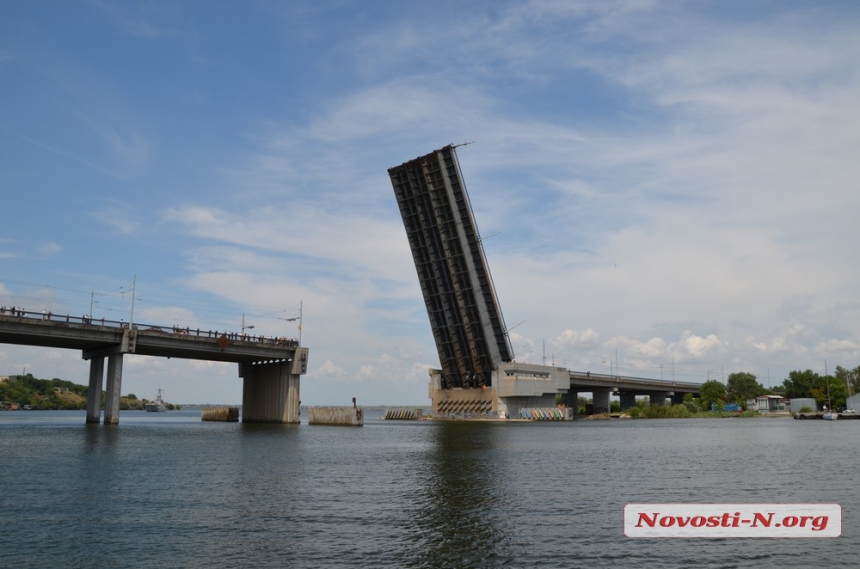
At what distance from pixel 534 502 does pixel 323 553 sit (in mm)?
8661

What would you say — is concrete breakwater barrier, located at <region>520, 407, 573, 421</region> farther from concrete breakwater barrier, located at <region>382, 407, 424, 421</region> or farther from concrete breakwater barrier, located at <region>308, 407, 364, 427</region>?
concrete breakwater barrier, located at <region>308, 407, 364, 427</region>

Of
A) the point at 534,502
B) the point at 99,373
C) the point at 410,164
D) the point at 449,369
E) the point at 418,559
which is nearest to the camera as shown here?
the point at 418,559

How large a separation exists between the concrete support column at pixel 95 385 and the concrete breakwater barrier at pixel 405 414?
4892 centimetres

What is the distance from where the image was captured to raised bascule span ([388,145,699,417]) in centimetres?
6962

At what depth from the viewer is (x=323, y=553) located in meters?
15.2

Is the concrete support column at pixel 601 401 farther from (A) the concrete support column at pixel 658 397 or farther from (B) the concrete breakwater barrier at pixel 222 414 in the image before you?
(B) the concrete breakwater barrier at pixel 222 414

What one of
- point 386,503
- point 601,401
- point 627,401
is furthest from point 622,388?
point 386,503

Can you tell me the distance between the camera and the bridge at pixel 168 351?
56.1m

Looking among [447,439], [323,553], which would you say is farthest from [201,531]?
[447,439]

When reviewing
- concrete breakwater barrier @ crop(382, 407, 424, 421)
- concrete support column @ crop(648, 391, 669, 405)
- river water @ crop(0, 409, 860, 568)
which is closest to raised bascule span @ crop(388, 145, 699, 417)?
concrete breakwater barrier @ crop(382, 407, 424, 421)

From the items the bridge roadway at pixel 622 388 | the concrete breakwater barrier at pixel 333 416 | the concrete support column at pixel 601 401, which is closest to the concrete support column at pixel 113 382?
the concrete breakwater barrier at pixel 333 416

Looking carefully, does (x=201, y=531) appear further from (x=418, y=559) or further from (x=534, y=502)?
(x=534, y=502)

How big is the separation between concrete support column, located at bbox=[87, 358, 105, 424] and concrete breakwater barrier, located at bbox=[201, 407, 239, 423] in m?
23.3

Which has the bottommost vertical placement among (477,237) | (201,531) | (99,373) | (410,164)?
(201,531)
